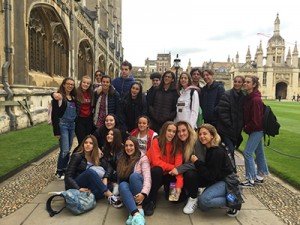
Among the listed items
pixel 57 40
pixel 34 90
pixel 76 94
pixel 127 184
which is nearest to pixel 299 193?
pixel 127 184

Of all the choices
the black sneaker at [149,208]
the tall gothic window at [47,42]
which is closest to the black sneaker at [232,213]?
the black sneaker at [149,208]

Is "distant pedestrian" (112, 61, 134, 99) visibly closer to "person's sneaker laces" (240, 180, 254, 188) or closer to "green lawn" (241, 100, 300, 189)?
"person's sneaker laces" (240, 180, 254, 188)

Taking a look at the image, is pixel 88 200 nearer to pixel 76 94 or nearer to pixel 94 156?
pixel 94 156

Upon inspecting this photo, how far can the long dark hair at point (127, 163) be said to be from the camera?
14.9 ft

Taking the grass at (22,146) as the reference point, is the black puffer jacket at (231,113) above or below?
above

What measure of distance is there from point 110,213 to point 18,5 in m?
9.52

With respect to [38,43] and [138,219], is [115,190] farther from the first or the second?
[38,43]

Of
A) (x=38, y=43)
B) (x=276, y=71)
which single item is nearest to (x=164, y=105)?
(x=38, y=43)

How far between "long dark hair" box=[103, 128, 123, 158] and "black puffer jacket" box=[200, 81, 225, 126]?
74.8 inches

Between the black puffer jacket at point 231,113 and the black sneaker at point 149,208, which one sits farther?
the black puffer jacket at point 231,113

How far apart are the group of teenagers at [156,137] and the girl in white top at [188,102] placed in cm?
2

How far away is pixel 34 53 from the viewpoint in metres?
13.9

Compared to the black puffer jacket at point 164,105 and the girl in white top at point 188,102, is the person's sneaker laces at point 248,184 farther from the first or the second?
the black puffer jacket at point 164,105

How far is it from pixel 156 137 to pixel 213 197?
1203 mm
